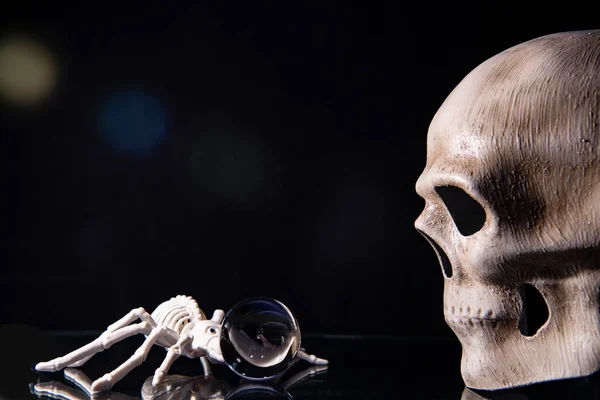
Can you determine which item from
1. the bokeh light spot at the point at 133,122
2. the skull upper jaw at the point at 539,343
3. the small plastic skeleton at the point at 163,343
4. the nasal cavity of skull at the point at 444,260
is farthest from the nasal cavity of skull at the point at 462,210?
the bokeh light spot at the point at 133,122

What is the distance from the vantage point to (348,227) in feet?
5.42

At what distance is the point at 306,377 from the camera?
1.22 metres

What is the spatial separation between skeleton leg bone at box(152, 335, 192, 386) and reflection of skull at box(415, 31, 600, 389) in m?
0.54

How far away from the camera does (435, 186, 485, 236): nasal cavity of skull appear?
3.68ft

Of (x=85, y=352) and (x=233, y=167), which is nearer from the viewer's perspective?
(x=85, y=352)

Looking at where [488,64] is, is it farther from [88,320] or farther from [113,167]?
[88,320]

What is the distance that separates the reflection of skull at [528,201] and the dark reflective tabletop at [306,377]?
70mm

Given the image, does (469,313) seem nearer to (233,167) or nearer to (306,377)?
(306,377)

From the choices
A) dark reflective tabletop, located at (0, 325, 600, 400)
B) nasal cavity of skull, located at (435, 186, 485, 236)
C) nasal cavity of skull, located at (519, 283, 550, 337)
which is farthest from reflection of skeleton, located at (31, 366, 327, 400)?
nasal cavity of skull, located at (519, 283, 550, 337)

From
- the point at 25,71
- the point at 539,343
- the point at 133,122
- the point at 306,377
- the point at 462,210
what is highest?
the point at 25,71

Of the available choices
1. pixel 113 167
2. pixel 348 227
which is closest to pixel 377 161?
pixel 348 227

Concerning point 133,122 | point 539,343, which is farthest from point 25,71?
point 539,343

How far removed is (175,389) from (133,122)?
867 millimetres

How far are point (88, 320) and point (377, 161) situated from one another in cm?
91
